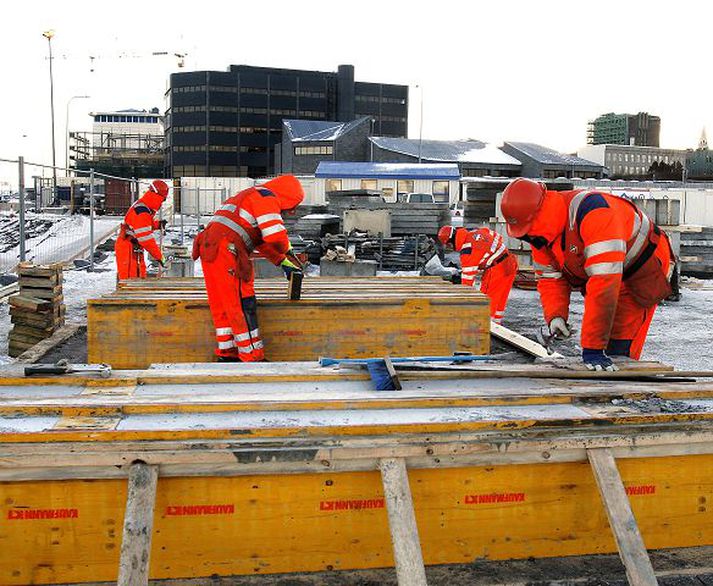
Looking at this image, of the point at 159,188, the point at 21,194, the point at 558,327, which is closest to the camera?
the point at 558,327

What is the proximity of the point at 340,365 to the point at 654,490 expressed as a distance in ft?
4.87

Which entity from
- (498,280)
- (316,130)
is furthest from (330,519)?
(316,130)

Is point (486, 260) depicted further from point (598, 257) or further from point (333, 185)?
point (333, 185)

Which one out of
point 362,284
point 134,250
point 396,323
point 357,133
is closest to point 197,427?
point 396,323

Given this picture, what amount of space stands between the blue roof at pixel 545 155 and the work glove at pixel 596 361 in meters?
49.9

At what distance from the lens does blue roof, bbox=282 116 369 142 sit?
52594 mm

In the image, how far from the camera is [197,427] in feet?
8.23

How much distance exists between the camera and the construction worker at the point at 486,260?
8242mm

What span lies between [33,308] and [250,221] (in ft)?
11.4

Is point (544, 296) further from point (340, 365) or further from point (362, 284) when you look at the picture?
point (362, 284)

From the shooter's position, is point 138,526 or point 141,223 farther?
point 141,223

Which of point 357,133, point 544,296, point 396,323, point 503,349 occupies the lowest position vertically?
point 503,349

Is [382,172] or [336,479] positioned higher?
[382,172]

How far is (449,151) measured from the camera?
51812 millimetres
